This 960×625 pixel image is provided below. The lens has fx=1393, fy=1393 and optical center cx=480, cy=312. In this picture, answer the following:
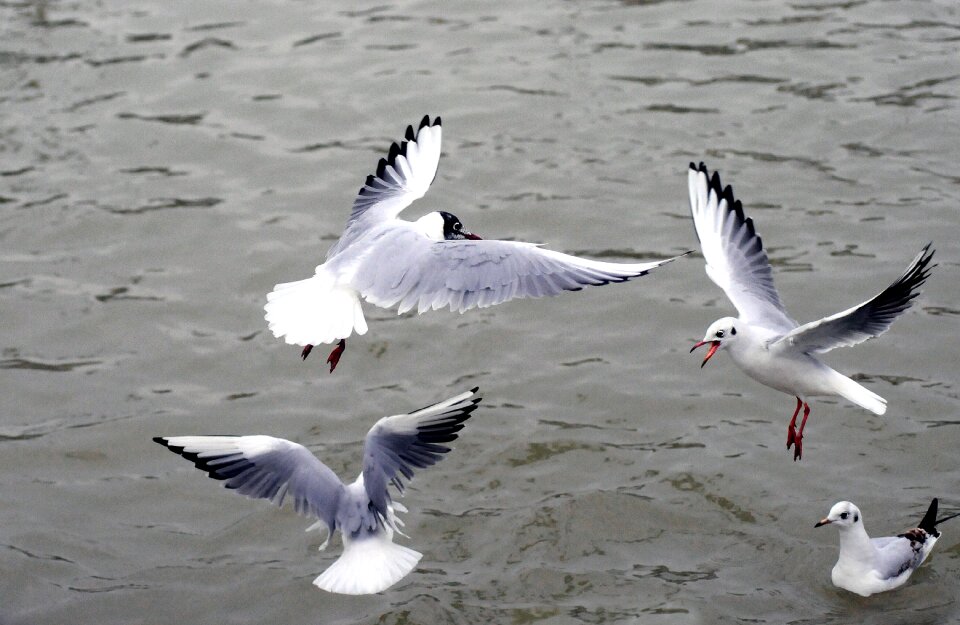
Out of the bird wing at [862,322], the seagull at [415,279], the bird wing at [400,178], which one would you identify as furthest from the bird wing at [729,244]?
the bird wing at [400,178]

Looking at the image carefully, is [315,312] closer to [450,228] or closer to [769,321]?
[450,228]

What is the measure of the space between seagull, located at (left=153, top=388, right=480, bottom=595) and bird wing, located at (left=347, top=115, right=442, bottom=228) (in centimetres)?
131

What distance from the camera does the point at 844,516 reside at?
6.66 meters

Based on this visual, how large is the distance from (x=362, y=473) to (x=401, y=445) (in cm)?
22

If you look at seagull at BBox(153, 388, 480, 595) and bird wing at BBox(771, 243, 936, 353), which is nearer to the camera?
bird wing at BBox(771, 243, 936, 353)

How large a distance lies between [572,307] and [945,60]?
408 cm

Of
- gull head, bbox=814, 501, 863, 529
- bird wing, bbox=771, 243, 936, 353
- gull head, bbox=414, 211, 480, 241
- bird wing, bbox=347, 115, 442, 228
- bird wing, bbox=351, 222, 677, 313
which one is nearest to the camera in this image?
bird wing, bbox=771, 243, 936, 353

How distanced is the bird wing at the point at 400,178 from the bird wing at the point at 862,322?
2145 mm

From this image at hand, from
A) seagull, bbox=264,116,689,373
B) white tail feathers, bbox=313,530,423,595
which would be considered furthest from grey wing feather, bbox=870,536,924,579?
white tail feathers, bbox=313,530,423,595

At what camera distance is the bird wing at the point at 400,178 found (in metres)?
7.38

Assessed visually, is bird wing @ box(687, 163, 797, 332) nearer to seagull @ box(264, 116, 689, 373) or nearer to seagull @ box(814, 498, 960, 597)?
seagull @ box(264, 116, 689, 373)

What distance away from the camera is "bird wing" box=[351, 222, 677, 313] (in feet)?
21.0

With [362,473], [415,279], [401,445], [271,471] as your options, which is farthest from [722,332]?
[271,471]

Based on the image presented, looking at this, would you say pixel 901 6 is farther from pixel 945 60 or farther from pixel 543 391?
pixel 543 391
